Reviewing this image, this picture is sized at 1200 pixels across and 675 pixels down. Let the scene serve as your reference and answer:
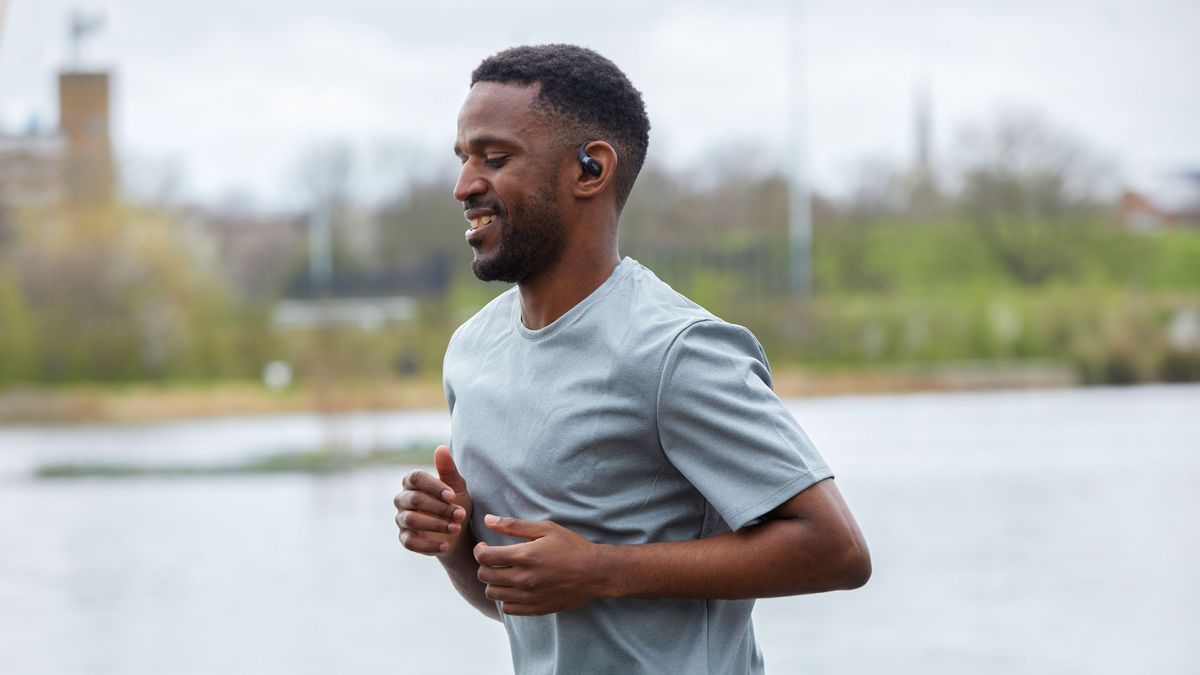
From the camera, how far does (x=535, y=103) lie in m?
1.21

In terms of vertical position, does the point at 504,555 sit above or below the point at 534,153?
below

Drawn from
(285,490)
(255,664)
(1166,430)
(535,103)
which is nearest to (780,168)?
(1166,430)

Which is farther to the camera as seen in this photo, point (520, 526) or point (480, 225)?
point (480, 225)

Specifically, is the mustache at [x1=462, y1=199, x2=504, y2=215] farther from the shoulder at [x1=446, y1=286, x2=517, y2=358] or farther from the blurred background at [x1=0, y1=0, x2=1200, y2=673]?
the blurred background at [x1=0, y1=0, x2=1200, y2=673]

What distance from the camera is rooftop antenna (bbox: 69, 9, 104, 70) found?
1356 centimetres

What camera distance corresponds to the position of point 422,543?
122 centimetres

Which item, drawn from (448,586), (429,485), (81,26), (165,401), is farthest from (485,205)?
(165,401)

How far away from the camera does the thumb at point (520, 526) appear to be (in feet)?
3.71

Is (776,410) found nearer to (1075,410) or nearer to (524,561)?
(524,561)

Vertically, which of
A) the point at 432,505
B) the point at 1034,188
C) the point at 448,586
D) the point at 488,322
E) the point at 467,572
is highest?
the point at 488,322

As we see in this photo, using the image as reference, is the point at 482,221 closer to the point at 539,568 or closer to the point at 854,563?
the point at 539,568

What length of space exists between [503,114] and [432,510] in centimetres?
32

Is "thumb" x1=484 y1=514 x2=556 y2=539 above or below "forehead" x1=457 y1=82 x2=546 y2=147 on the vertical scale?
below

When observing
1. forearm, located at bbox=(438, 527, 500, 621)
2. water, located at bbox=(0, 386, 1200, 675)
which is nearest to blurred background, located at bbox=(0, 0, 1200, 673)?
water, located at bbox=(0, 386, 1200, 675)
